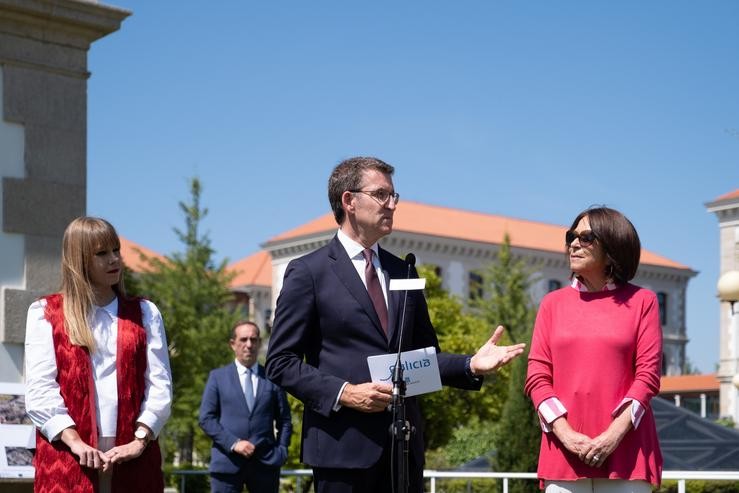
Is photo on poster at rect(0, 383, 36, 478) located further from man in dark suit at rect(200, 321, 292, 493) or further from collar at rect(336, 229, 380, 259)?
man in dark suit at rect(200, 321, 292, 493)

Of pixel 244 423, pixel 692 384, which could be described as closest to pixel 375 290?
pixel 244 423

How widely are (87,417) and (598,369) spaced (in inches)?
78.8

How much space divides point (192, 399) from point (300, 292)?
109ft

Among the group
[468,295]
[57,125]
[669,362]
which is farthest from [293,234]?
[57,125]

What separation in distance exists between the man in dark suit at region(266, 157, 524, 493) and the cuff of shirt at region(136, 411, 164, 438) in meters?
0.51

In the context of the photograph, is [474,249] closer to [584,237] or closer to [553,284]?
[553,284]

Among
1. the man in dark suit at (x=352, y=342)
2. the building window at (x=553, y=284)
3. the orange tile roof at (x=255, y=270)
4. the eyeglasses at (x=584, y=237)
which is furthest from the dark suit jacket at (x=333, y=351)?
the orange tile roof at (x=255, y=270)

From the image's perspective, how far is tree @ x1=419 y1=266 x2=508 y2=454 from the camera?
2791 cm

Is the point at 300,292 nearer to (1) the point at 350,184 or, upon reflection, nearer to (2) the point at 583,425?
(1) the point at 350,184

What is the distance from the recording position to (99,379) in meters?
4.28

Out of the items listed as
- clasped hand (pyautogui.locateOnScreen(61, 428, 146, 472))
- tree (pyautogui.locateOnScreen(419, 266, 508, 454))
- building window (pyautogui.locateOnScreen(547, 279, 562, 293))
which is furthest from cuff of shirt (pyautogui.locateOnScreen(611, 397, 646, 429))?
building window (pyautogui.locateOnScreen(547, 279, 562, 293))

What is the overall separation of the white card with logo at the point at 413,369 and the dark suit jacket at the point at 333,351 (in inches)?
3.8

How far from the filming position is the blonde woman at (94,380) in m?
4.19

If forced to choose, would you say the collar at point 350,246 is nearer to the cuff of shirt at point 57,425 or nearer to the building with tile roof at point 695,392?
the cuff of shirt at point 57,425
